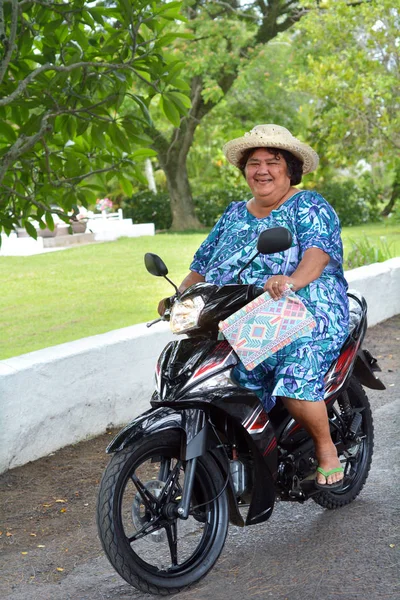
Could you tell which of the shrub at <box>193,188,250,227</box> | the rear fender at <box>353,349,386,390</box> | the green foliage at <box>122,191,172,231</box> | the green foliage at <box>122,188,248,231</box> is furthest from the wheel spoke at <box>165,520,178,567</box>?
the green foliage at <box>122,191,172,231</box>

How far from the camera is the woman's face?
4.08 metres

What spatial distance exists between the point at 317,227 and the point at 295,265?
194mm

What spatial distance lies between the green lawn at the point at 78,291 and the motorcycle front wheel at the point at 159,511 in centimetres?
698

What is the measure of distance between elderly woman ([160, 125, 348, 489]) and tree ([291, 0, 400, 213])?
11.4m

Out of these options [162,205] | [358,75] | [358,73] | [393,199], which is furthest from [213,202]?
[358,75]

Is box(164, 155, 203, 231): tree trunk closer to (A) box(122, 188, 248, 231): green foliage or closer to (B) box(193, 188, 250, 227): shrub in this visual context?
(B) box(193, 188, 250, 227): shrub

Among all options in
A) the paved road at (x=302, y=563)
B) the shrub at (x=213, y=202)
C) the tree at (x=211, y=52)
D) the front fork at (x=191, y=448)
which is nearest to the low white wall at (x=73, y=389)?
the paved road at (x=302, y=563)

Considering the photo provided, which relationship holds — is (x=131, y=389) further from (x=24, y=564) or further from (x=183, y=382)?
(x=183, y=382)

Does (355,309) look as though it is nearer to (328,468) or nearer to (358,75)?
(328,468)

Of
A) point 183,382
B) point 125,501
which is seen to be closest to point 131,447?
point 183,382

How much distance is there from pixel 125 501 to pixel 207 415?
A: 1472mm

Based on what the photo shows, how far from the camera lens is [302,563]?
3992mm

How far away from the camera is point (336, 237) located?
4039mm

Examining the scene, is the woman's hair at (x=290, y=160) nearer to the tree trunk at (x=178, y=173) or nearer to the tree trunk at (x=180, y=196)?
the tree trunk at (x=178, y=173)
